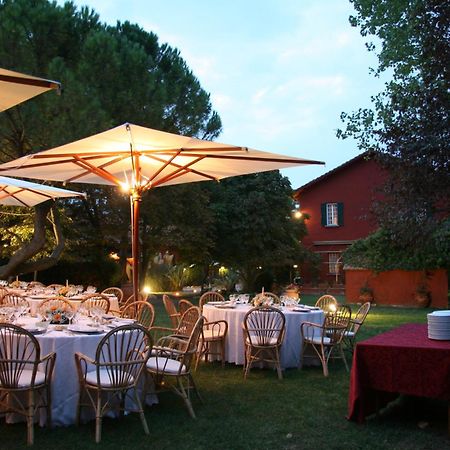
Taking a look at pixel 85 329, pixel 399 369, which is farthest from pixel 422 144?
pixel 85 329

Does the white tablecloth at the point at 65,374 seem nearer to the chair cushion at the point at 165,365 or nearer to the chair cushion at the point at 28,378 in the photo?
the chair cushion at the point at 28,378

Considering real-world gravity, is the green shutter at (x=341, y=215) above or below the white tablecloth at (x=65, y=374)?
above

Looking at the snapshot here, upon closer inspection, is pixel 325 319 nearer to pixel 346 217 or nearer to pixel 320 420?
pixel 320 420

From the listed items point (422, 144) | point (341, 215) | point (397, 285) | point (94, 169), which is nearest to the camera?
point (94, 169)

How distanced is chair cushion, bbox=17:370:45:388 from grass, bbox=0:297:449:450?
44 centimetres

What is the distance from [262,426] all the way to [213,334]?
2.77 m

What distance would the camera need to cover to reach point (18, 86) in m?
3.76

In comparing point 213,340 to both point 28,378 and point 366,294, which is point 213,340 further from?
point 366,294

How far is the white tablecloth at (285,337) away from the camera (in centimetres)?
723

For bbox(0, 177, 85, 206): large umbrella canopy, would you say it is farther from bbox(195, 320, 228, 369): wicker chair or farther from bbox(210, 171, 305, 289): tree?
bbox(210, 171, 305, 289): tree


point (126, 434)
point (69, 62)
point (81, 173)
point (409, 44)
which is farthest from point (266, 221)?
point (126, 434)

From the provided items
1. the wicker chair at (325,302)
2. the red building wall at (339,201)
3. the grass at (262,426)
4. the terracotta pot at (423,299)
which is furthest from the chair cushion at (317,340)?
the red building wall at (339,201)

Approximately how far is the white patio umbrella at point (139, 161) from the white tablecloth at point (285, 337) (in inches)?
57.3

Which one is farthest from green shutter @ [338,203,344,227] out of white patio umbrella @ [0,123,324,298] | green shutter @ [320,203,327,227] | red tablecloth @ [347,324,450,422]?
red tablecloth @ [347,324,450,422]
